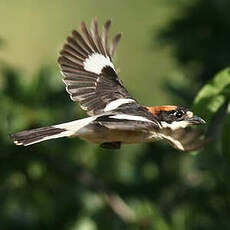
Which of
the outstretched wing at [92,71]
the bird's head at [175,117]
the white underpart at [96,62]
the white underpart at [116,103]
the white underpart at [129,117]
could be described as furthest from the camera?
Answer: the white underpart at [96,62]

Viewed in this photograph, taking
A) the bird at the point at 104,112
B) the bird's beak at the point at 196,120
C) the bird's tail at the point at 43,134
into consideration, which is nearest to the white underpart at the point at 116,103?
the bird at the point at 104,112

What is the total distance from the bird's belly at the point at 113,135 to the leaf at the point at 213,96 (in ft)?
0.60

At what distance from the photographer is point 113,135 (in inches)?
103

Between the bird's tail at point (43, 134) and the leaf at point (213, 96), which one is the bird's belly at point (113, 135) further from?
the leaf at point (213, 96)

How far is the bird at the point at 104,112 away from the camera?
2.53 meters

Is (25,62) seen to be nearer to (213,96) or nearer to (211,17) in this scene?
(211,17)

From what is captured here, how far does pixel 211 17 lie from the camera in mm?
3951

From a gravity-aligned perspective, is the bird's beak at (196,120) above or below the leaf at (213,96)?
below

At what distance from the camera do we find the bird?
2.53 metres

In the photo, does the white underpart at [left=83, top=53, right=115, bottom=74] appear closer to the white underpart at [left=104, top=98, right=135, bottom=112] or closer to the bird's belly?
the white underpart at [left=104, top=98, right=135, bottom=112]

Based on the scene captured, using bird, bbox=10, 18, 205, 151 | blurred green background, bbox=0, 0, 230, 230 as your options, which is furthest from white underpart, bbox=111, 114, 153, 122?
blurred green background, bbox=0, 0, 230, 230

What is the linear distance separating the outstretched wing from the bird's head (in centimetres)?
26

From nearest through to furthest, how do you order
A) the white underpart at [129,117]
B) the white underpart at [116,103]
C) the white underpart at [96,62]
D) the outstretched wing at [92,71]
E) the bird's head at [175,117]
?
the white underpart at [129,117] < the bird's head at [175,117] < the white underpart at [116,103] < the outstretched wing at [92,71] < the white underpart at [96,62]

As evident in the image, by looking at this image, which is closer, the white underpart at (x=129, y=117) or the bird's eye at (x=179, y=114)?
the white underpart at (x=129, y=117)
